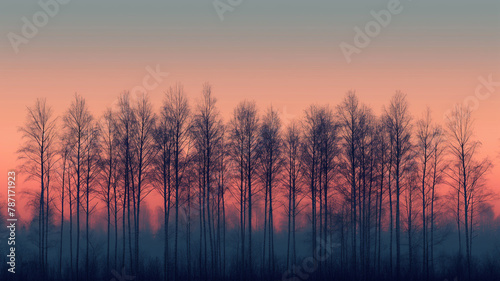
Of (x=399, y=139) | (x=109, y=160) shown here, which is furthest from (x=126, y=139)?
(x=399, y=139)

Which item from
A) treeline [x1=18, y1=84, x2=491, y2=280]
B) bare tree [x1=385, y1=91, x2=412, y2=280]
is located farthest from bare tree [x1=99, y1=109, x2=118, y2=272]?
bare tree [x1=385, y1=91, x2=412, y2=280]

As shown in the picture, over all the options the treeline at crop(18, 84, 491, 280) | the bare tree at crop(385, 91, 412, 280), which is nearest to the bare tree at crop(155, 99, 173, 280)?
the treeline at crop(18, 84, 491, 280)

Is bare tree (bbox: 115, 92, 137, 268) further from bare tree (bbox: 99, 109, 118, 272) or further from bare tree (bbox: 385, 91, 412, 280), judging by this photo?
bare tree (bbox: 385, 91, 412, 280)

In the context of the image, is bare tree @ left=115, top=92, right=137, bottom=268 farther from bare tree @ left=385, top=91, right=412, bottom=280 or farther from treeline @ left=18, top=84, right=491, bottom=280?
bare tree @ left=385, top=91, right=412, bottom=280

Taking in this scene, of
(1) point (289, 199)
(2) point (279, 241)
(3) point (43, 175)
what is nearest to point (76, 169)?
(3) point (43, 175)

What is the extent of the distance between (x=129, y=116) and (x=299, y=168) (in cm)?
1386

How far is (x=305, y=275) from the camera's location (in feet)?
126

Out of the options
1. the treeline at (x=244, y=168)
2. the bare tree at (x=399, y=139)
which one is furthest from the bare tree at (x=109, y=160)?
the bare tree at (x=399, y=139)

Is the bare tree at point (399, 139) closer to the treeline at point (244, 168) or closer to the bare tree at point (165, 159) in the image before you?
the treeline at point (244, 168)

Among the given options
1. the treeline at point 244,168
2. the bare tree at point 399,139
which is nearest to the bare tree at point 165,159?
the treeline at point 244,168

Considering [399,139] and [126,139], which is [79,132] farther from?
[399,139]

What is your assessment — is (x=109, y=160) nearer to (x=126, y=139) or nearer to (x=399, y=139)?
(x=126, y=139)

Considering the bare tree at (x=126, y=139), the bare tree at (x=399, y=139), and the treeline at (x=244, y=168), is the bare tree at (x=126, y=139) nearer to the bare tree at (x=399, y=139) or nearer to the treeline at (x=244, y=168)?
the treeline at (x=244, y=168)

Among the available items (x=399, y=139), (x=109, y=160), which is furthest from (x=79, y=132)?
(x=399, y=139)
